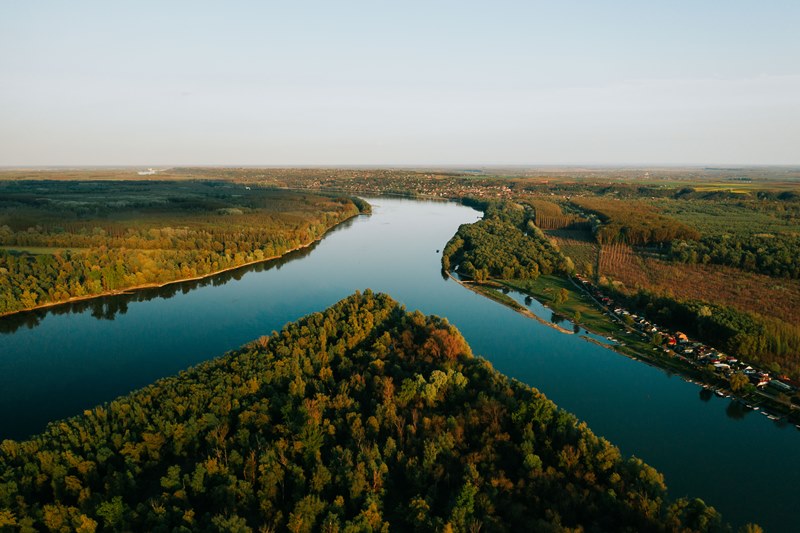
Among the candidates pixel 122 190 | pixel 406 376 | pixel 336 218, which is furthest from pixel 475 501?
pixel 122 190

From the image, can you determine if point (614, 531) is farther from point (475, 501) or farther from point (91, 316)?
point (91, 316)

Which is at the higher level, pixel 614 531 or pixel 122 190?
pixel 122 190

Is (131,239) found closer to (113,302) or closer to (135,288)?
(135,288)

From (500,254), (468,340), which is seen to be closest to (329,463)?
(468,340)

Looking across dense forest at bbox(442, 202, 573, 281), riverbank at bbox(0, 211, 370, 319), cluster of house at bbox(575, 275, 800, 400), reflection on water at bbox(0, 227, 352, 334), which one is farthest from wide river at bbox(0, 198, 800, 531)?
dense forest at bbox(442, 202, 573, 281)

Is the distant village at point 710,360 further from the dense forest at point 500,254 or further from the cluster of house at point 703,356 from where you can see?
the dense forest at point 500,254
